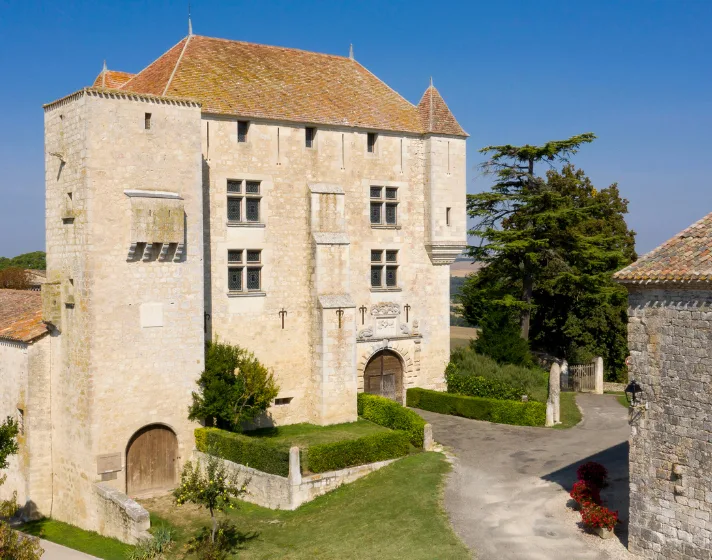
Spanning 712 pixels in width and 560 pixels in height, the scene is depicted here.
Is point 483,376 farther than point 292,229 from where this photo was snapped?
Yes

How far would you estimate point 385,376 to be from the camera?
31.3 m

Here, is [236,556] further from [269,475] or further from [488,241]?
[488,241]

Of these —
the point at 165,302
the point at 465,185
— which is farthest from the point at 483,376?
the point at 165,302

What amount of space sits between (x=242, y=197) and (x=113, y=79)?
8.36 metres

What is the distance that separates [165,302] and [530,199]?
794 inches

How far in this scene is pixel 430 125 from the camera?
31469 millimetres

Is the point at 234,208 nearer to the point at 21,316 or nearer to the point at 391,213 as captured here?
the point at 391,213

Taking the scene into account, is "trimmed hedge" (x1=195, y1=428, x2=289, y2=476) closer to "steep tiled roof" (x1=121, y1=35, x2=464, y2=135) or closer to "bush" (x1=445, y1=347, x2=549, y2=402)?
"steep tiled roof" (x1=121, y1=35, x2=464, y2=135)

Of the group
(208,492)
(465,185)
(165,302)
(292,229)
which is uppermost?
(465,185)

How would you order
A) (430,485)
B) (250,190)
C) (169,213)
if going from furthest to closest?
(250,190) < (169,213) < (430,485)

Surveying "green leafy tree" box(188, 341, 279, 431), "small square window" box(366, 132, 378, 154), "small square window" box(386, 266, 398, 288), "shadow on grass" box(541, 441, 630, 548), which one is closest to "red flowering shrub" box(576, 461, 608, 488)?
Result: "shadow on grass" box(541, 441, 630, 548)

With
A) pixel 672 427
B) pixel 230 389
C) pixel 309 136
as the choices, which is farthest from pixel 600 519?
pixel 309 136

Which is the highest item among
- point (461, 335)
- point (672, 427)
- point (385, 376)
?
point (672, 427)

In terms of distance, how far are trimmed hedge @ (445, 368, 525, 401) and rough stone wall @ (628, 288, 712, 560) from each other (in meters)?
13.8
